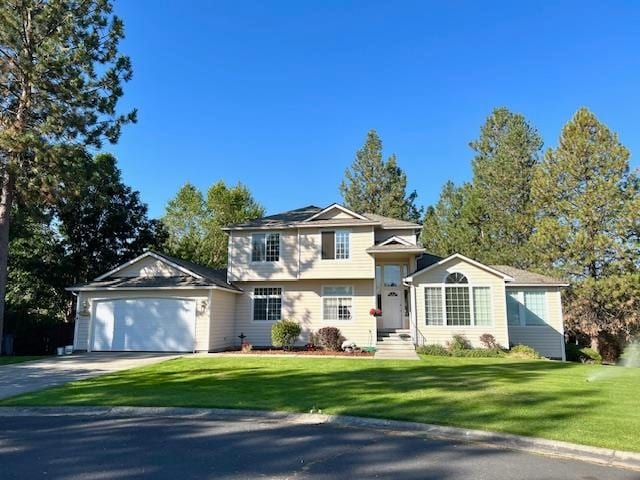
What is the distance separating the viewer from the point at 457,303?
18672 millimetres

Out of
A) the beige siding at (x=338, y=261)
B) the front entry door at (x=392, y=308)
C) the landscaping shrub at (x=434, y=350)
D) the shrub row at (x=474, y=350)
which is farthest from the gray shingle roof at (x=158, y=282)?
the shrub row at (x=474, y=350)

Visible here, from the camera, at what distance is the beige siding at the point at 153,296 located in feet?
60.8

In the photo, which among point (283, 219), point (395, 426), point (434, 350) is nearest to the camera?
point (395, 426)

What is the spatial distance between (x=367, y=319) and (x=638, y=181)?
16.7 m

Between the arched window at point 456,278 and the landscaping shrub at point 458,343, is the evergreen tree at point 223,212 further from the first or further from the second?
the landscaping shrub at point 458,343

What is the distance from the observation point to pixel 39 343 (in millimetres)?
22141

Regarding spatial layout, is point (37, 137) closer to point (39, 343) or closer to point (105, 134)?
point (105, 134)

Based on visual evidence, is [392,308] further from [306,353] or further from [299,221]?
[299,221]

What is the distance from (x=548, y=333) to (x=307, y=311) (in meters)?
10.7

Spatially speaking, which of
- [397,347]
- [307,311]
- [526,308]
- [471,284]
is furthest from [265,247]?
[526,308]

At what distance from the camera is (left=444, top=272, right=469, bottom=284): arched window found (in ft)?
61.5

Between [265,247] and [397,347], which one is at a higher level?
[265,247]

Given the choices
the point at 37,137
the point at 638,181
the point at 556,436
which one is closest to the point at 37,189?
the point at 37,137

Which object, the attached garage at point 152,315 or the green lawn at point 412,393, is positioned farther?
the attached garage at point 152,315
